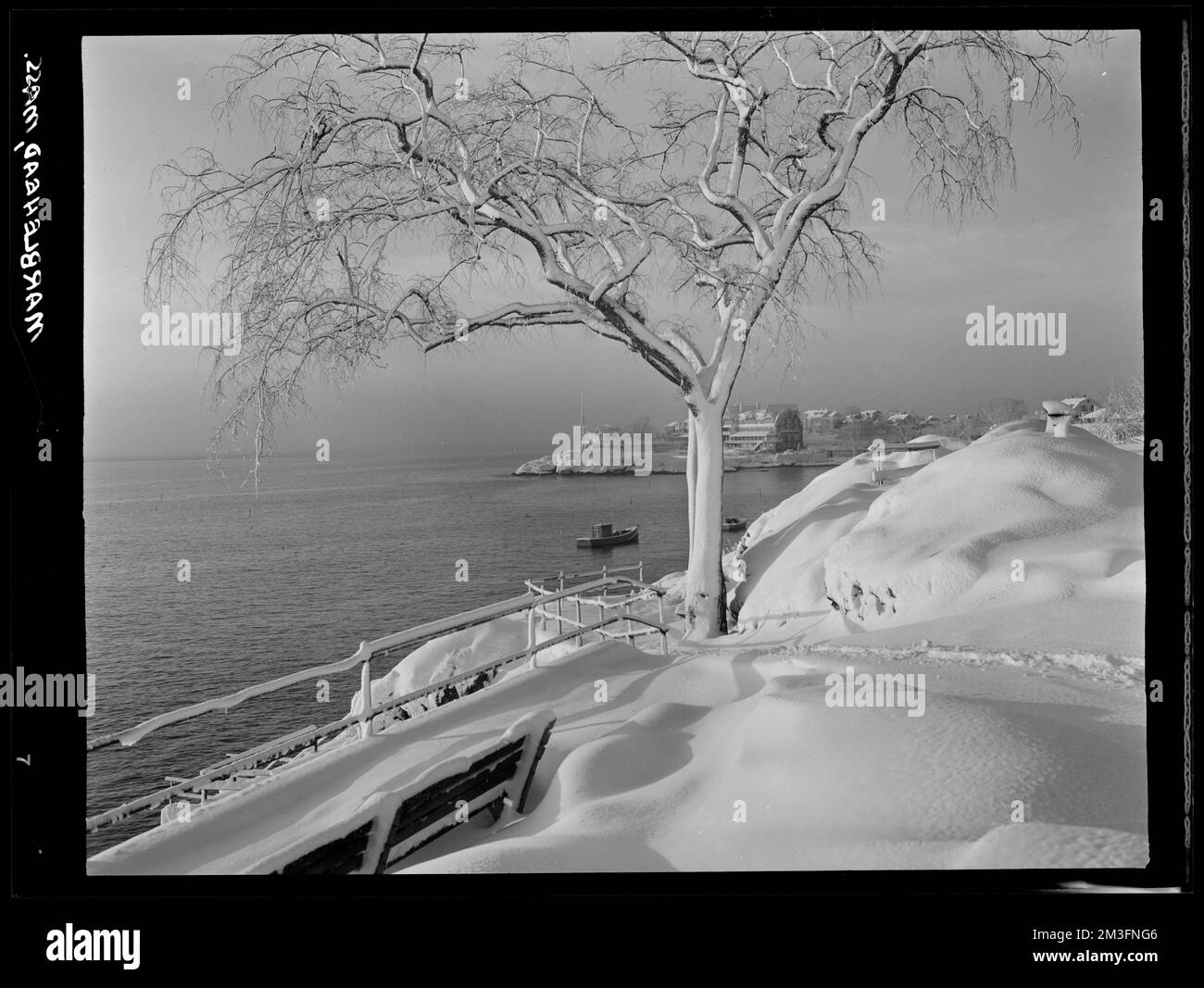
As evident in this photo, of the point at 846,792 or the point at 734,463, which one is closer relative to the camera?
the point at 846,792

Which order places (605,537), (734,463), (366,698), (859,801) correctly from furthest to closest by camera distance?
(605,537) → (734,463) → (366,698) → (859,801)

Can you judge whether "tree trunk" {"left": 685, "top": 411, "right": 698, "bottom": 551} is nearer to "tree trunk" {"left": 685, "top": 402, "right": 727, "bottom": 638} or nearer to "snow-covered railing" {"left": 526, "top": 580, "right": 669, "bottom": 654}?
"tree trunk" {"left": 685, "top": 402, "right": 727, "bottom": 638}

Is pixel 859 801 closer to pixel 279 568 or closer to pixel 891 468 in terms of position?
pixel 891 468

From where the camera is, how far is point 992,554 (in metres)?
8.40

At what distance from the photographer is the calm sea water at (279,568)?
21375mm

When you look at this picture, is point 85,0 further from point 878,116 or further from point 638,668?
point 878,116

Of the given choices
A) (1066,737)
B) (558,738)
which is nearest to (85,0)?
(558,738)

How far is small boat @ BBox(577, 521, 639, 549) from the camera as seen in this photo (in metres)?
49.3

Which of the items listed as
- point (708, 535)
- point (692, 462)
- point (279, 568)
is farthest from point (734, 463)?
point (279, 568)

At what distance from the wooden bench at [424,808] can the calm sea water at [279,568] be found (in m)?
1.42

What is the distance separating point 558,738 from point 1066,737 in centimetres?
311

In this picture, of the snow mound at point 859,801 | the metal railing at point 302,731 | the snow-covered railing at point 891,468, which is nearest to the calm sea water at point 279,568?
the metal railing at point 302,731

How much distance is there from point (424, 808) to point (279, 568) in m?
47.7

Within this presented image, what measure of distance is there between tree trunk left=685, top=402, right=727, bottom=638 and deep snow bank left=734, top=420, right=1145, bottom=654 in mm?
867
